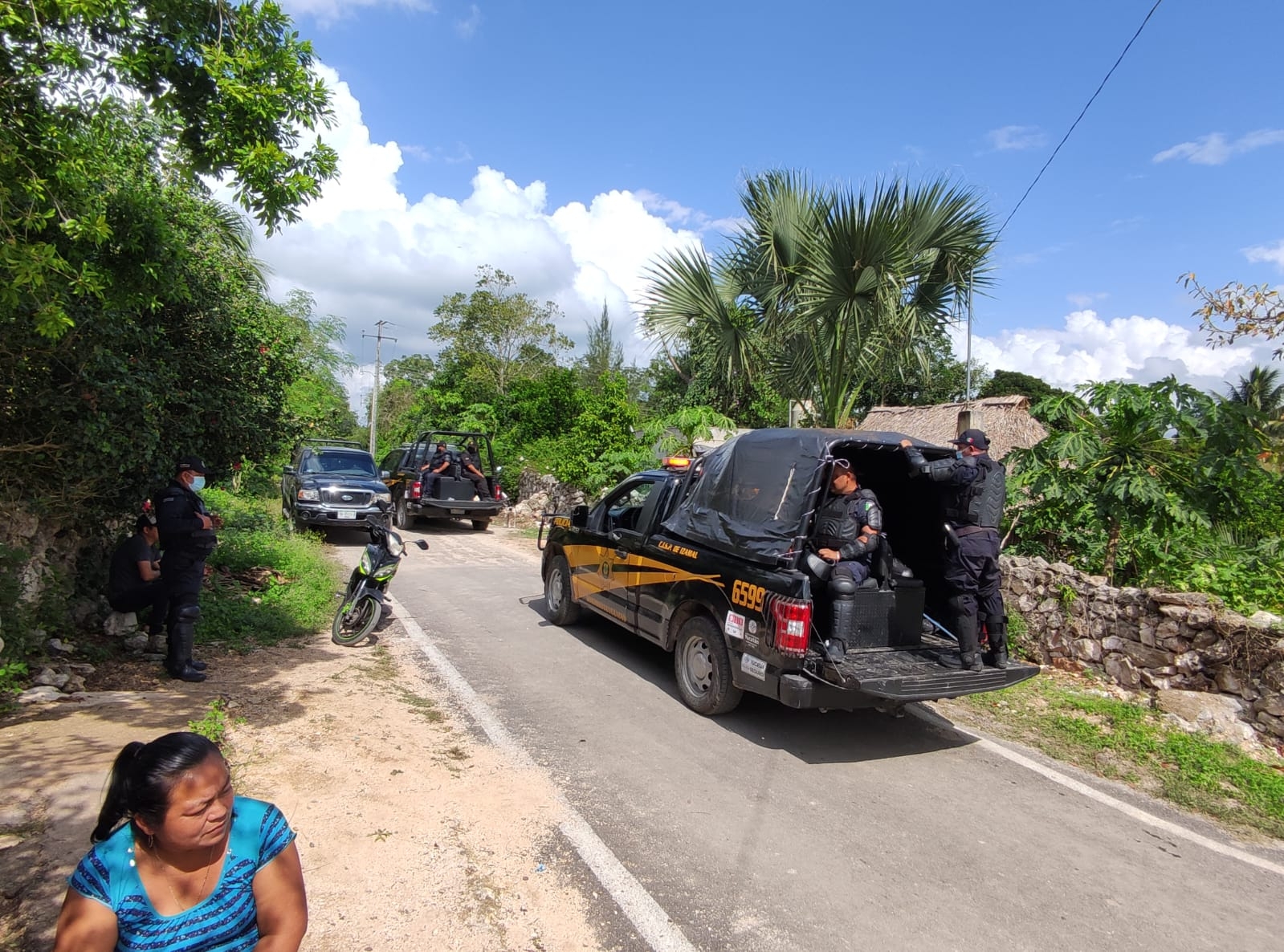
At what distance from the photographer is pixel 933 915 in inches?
134

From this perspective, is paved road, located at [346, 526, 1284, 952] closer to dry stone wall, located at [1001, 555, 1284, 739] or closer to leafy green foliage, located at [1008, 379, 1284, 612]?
dry stone wall, located at [1001, 555, 1284, 739]

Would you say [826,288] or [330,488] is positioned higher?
[826,288]

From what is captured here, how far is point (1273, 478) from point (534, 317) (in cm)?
2680

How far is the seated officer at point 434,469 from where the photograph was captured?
51.1ft

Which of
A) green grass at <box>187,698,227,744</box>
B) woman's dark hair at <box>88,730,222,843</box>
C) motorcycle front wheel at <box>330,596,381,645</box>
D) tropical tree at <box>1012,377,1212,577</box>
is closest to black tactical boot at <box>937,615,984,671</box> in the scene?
tropical tree at <box>1012,377,1212,577</box>

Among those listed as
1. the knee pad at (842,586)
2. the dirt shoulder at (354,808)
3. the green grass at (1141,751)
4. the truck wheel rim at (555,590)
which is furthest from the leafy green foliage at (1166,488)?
the dirt shoulder at (354,808)

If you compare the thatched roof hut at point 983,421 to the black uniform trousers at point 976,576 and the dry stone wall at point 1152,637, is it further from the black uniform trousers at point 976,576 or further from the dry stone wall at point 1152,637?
the black uniform trousers at point 976,576

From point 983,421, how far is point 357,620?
36.5 feet

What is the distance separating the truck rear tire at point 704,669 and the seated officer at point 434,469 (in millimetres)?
10420

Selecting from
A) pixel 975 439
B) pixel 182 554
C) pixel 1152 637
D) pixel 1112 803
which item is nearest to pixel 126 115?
pixel 182 554

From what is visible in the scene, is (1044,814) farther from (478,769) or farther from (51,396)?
(51,396)

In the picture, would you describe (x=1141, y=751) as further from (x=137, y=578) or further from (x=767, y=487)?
(x=137, y=578)

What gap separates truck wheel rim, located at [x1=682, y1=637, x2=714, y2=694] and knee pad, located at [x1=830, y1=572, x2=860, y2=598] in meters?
1.04

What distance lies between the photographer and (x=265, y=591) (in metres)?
8.71
